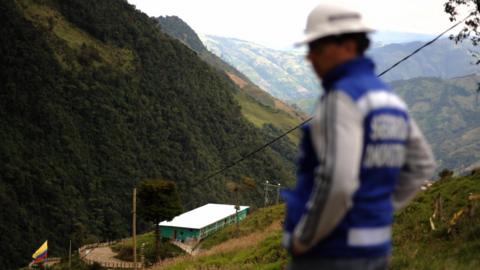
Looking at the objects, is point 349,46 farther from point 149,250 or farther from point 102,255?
point 102,255

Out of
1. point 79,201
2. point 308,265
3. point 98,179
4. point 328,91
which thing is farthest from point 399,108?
point 98,179

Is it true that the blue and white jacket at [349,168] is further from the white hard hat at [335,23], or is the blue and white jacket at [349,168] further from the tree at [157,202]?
the tree at [157,202]

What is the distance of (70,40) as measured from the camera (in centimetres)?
17262

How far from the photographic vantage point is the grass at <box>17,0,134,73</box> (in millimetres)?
164125

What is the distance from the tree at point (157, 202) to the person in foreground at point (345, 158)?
2112 inches

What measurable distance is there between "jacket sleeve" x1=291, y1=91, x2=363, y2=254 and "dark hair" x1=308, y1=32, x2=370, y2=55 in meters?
0.39

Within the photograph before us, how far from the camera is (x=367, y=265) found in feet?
9.59

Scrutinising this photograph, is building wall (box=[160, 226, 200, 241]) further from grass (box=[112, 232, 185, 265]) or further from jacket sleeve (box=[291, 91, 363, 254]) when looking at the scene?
jacket sleeve (box=[291, 91, 363, 254])

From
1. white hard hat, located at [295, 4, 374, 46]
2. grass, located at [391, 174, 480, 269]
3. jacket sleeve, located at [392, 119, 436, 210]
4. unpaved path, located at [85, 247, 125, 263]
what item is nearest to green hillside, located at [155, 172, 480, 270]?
grass, located at [391, 174, 480, 269]

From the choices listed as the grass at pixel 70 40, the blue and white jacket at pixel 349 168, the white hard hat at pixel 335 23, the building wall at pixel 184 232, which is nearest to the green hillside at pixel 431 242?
the blue and white jacket at pixel 349 168

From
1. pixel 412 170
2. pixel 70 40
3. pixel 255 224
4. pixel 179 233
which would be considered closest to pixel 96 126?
pixel 70 40

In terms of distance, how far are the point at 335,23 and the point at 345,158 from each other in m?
0.85

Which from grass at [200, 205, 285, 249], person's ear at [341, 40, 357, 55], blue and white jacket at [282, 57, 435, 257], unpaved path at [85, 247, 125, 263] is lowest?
unpaved path at [85, 247, 125, 263]

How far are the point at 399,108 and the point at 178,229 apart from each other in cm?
7905
